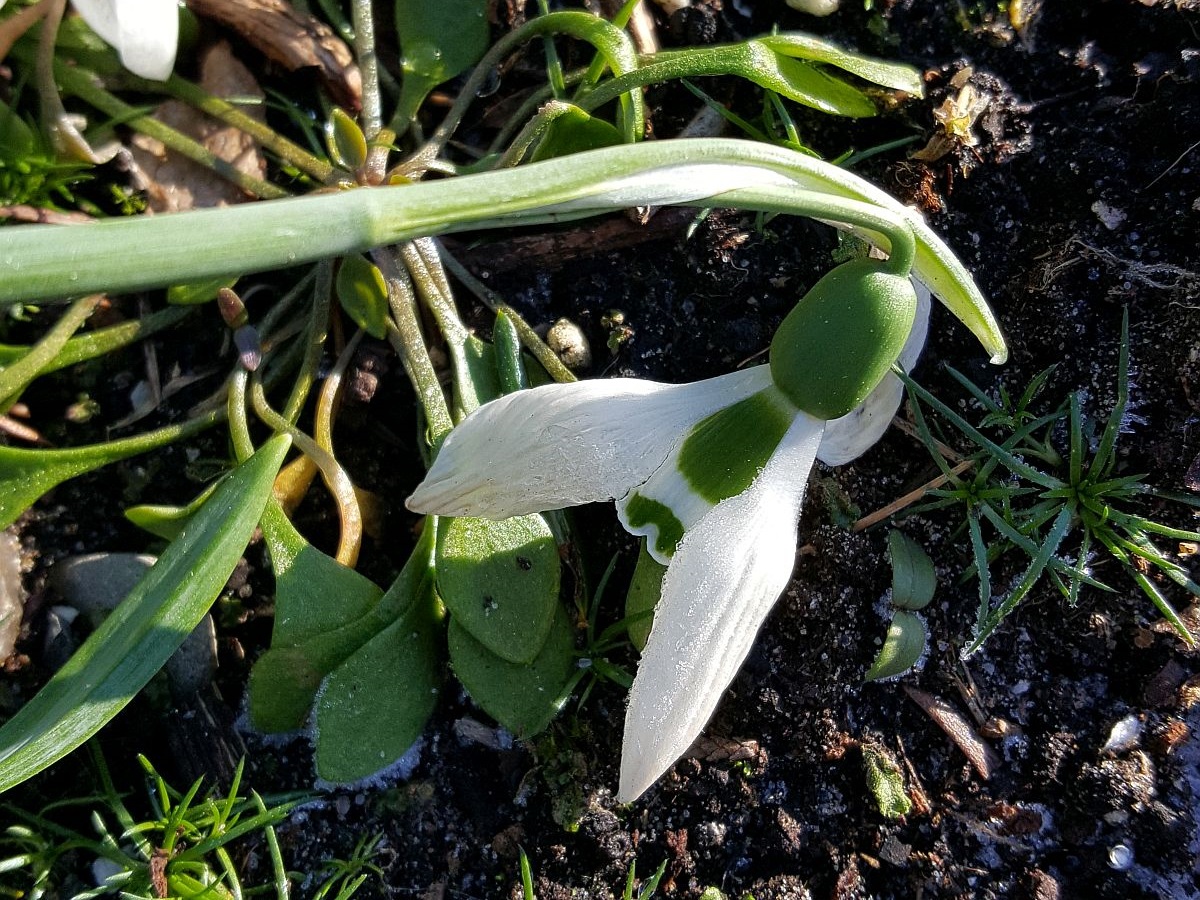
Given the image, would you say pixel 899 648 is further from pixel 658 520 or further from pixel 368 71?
pixel 368 71

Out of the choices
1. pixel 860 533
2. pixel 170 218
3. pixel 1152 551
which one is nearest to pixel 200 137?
pixel 170 218

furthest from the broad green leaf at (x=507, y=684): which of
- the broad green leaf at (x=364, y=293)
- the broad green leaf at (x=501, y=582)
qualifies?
the broad green leaf at (x=364, y=293)

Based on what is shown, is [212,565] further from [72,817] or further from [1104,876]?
[1104,876]

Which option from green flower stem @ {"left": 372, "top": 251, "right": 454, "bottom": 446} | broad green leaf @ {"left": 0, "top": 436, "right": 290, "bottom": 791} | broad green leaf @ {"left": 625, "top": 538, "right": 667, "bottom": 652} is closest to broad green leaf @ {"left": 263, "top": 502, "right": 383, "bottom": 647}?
broad green leaf @ {"left": 0, "top": 436, "right": 290, "bottom": 791}

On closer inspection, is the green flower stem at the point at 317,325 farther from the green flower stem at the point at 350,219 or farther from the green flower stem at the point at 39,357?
the green flower stem at the point at 350,219

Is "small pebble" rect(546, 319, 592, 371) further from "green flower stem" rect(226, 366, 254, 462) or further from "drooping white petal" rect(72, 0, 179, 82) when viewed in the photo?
"drooping white petal" rect(72, 0, 179, 82)
